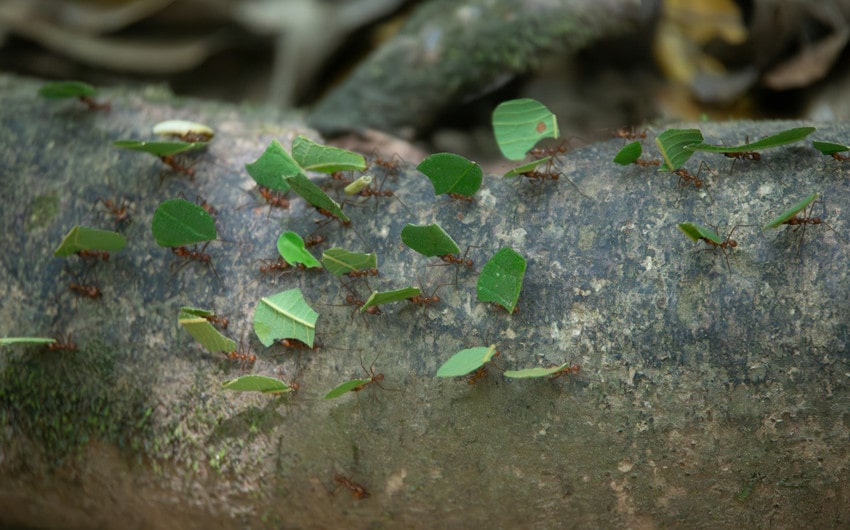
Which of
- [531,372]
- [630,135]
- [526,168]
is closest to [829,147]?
[630,135]

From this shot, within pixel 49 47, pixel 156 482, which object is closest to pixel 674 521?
pixel 156 482

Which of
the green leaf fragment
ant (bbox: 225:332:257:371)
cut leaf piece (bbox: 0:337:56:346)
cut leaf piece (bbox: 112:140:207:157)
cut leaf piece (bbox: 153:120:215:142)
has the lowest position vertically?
ant (bbox: 225:332:257:371)

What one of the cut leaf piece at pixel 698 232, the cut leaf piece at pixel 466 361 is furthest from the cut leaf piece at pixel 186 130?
the cut leaf piece at pixel 698 232

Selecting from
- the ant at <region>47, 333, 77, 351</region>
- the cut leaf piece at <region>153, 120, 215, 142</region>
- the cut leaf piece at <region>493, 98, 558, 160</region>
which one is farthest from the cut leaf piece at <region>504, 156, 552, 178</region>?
the ant at <region>47, 333, 77, 351</region>

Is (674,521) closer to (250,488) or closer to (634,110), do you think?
(250,488)

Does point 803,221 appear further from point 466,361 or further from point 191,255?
point 191,255

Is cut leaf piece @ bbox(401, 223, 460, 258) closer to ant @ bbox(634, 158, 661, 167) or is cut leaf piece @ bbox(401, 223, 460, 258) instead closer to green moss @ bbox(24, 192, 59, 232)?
ant @ bbox(634, 158, 661, 167)
